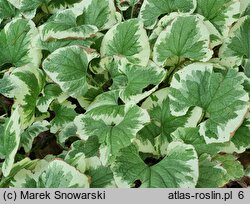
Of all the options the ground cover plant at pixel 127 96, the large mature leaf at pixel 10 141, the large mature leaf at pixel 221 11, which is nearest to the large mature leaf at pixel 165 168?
the ground cover plant at pixel 127 96

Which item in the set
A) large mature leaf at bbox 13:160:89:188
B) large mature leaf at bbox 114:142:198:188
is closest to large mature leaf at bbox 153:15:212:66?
large mature leaf at bbox 114:142:198:188

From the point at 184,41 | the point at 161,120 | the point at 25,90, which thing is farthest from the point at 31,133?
the point at 184,41

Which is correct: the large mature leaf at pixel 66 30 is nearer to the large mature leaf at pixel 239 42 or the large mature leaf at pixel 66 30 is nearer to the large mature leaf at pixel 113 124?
the large mature leaf at pixel 113 124

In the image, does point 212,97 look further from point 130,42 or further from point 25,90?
point 25,90

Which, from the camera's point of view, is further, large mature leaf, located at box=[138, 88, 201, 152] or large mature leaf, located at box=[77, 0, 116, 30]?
large mature leaf, located at box=[77, 0, 116, 30]

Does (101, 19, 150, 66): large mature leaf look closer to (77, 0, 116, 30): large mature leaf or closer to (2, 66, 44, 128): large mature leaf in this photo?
(77, 0, 116, 30): large mature leaf

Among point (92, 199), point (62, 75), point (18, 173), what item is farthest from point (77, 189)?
point (62, 75)

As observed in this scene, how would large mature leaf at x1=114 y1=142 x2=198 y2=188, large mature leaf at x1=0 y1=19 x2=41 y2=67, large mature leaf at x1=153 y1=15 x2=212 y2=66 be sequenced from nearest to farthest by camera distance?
large mature leaf at x1=114 y1=142 x2=198 y2=188 < large mature leaf at x1=153 y1=15 x2=212 y2=66 < large mature leaf at x1=0 y1=19 x2=41 y2=67
